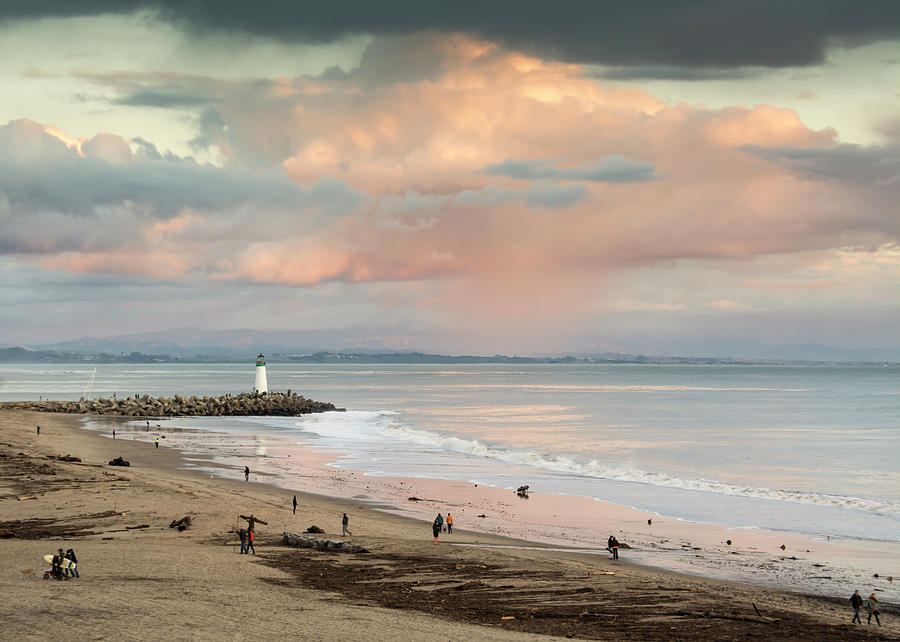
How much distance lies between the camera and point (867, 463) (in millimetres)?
53719

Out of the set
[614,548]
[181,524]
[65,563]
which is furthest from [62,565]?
[614,548]

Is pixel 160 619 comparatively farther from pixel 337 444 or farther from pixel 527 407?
pixel 527 407

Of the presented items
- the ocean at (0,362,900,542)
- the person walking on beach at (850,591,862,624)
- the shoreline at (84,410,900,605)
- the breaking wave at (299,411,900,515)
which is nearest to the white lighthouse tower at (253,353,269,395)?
the ocean at (0,362,900,542)

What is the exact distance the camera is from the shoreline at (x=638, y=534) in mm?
23616

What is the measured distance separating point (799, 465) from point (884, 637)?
39.1 meters

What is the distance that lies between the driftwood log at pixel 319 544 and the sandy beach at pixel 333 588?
0.40m

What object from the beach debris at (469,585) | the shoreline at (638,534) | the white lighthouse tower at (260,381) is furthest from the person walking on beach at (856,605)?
the white lighthouse tower at (260,381)

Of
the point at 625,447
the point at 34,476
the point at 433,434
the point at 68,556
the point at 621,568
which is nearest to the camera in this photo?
the point at 68,556

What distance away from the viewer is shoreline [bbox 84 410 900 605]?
2362 centimetres

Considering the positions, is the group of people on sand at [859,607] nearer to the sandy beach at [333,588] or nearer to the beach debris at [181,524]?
the sandy beach at [333,588]

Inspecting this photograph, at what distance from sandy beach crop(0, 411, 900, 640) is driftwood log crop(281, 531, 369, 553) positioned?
1.31 ft

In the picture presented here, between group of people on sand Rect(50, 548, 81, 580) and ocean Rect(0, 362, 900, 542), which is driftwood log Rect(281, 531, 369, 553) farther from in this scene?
ocean Rect(0, 362, 900, 542)

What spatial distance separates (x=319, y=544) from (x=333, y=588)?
4903 mm

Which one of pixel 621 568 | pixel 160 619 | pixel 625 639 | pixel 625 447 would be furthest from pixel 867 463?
pixel 160 619
